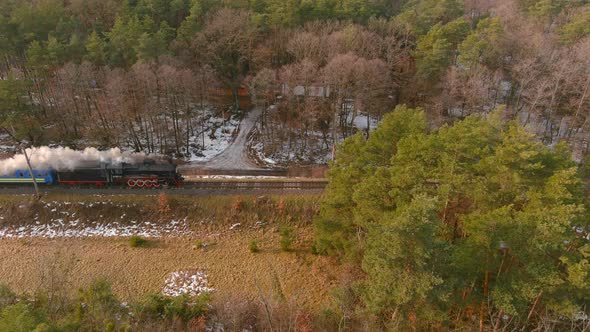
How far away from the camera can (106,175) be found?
29016mm

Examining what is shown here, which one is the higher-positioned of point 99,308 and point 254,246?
point 99,308

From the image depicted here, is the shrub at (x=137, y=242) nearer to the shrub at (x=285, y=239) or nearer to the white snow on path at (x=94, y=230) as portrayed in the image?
the white snow on path at (x=94, y=230)

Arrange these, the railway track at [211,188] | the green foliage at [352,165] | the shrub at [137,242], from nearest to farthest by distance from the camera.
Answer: the green foliage at [352,165] → the shrub at [137,242] → the railway track at [211,188]

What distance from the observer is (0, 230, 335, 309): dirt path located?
22.8 m

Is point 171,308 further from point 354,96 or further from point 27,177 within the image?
point 354,96

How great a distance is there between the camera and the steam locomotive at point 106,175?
1133 inches

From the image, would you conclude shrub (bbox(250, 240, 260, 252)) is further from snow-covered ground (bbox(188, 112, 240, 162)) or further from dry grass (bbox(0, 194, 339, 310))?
snow-covered ground (bbox(188, 112, 240, 162))

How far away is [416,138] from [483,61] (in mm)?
27815

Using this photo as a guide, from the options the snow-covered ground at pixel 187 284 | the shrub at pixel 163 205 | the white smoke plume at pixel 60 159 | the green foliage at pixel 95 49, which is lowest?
the snow-covered ground at pixel 187 284

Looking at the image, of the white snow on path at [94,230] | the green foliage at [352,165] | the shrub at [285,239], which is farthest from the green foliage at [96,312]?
the green foliage at [352,165]

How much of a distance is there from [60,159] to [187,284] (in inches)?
591

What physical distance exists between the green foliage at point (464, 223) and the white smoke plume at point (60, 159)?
1815cm

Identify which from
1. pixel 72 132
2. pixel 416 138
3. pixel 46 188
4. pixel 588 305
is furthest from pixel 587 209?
pixel 72 132

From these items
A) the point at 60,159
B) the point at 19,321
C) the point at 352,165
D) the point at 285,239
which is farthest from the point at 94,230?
the point at 352,165
